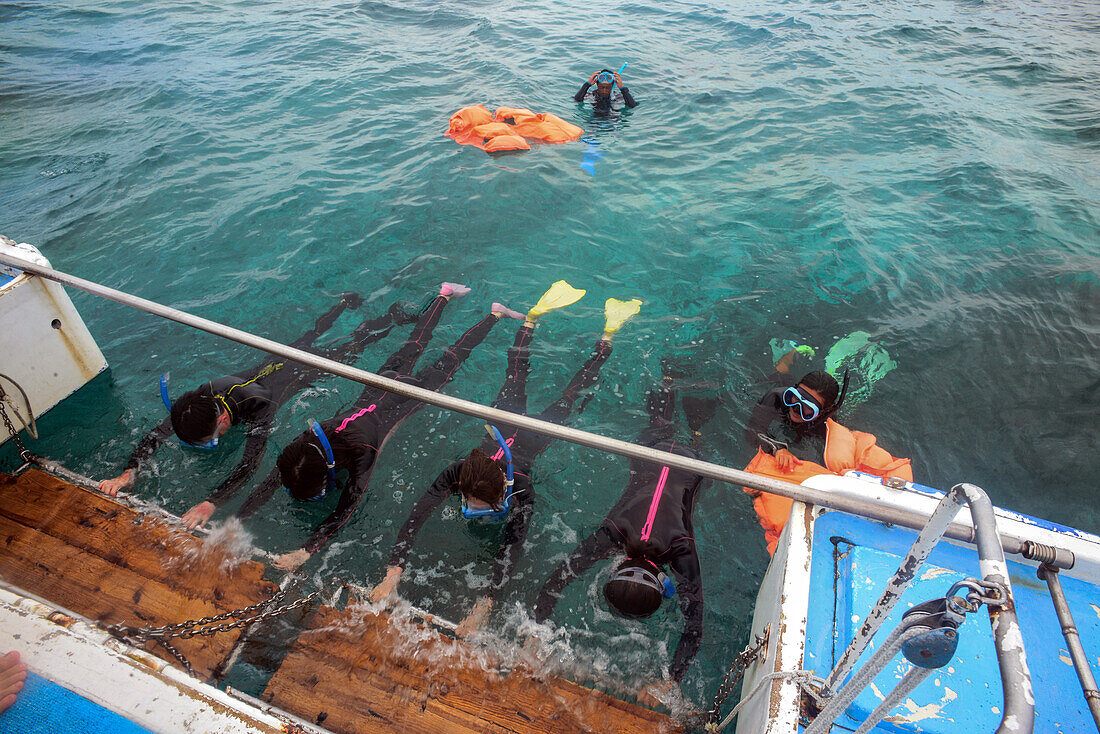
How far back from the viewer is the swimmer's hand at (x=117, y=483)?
11.9ft

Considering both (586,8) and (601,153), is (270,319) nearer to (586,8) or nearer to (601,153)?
(601,153)

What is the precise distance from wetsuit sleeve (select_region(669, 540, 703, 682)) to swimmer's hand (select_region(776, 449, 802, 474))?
3.78 ft

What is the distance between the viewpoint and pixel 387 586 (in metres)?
3.21

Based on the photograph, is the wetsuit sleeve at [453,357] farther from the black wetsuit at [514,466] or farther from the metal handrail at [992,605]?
the metal handrail at [992,605]

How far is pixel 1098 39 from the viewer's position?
1281 cm

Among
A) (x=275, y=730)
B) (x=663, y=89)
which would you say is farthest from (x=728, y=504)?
(x=663, y=89)

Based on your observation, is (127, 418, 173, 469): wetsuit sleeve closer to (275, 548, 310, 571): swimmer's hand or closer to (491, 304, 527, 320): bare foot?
(275, 548, 310, 571): swimmer's hand

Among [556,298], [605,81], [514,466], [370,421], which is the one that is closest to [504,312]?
[556,298]

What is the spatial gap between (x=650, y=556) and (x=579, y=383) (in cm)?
206

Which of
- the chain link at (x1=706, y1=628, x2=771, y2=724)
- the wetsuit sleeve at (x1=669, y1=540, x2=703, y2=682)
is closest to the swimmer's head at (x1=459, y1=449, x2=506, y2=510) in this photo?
the wetsuit sleeve at (x1=669, y1=540, x2=703, y2=682)

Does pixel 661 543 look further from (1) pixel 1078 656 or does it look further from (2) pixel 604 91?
(2) pixel 604 91

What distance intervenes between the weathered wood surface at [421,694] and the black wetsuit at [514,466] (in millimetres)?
616

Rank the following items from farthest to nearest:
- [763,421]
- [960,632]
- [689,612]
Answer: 1. [763,421]
2. [689,612]
3. [960,632]

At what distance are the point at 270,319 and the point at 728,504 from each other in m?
4.84
